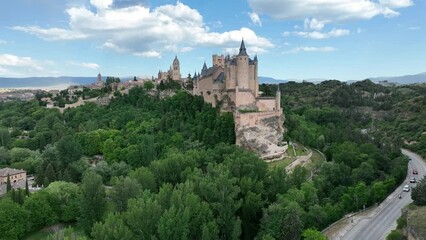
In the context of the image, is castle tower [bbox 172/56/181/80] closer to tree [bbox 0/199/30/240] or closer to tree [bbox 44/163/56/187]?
tree [bbox 44/163/56/187]

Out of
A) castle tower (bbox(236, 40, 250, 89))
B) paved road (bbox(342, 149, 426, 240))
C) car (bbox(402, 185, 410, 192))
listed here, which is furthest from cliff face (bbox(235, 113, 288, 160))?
paved road (bbox(342, 149, 426, 240))

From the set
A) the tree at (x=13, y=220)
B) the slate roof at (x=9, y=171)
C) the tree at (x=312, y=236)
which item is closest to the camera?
the tree at (x=312, y=236)

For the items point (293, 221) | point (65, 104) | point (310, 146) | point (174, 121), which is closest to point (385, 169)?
point (310, 146)

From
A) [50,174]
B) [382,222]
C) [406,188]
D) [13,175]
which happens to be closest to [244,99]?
[406,188]

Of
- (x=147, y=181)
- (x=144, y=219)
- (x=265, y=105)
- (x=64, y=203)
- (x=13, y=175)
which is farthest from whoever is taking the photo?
(x=265, y=105)

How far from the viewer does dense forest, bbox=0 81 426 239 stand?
2880 cm

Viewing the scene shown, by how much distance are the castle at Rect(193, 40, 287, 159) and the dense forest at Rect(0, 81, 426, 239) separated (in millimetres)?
2459

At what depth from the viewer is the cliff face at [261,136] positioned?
51.2 m

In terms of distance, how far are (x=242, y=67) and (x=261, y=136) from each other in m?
9.62

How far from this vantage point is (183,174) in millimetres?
39031

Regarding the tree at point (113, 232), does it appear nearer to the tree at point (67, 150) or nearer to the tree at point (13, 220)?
the tree at point (13, 220)

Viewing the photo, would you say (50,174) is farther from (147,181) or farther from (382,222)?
(382,222)

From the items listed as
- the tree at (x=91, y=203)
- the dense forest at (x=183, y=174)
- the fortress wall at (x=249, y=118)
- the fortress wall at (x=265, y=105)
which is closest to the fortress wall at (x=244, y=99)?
the fortress wall at (x=265, y=105)

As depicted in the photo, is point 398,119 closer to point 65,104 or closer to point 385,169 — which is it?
point 385,169
